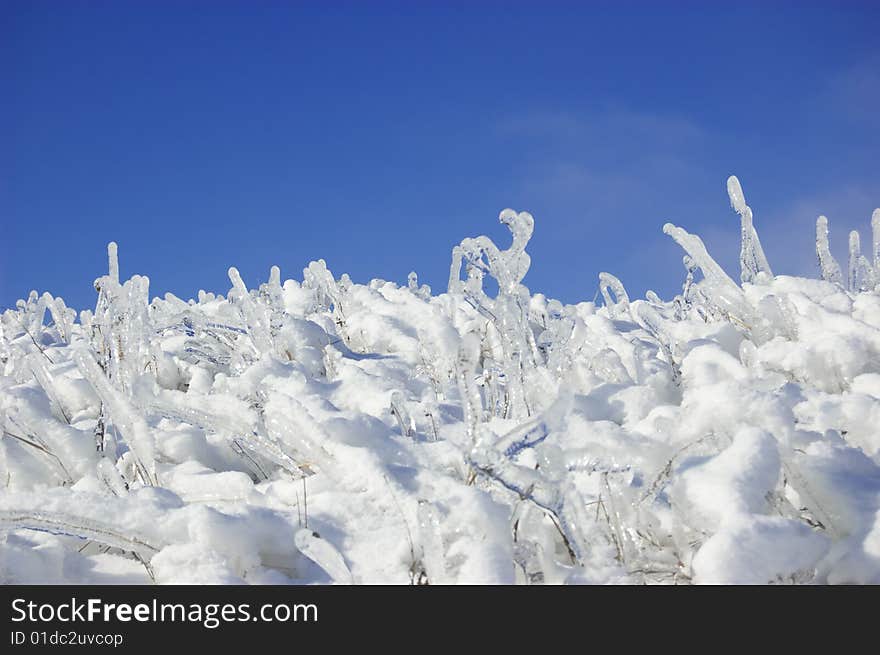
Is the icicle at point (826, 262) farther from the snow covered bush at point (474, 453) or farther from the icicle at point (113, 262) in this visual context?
the icicle at point (113, 262)

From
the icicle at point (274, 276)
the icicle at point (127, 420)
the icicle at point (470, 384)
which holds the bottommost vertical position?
the icicle at point (470, 384)

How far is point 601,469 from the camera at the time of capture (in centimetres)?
127

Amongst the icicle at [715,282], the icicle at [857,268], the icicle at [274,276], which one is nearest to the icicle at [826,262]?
the icicle at [857,268]

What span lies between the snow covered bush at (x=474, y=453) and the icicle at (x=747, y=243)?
41 centimetres

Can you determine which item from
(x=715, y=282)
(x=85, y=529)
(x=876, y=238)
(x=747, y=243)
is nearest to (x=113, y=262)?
(x=85, y=529)

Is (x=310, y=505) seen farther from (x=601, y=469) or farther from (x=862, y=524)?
(x=862, y=524)

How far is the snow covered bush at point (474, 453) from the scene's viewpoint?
1162 mm

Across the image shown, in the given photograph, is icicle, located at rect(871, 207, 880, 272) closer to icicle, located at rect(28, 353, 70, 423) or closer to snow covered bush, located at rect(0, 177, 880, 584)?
snow covered bush, located at rect(0, 177, 880, 584)

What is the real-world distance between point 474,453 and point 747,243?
265cm

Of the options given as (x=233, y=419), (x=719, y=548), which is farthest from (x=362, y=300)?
(x=719, y=548)

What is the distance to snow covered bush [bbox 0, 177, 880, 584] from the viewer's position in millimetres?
1162

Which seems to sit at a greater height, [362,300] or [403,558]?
[362,300]

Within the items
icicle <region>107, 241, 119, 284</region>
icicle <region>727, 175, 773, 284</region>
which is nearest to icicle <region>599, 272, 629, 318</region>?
icicle <region>727, 175, 773, 284</region>
